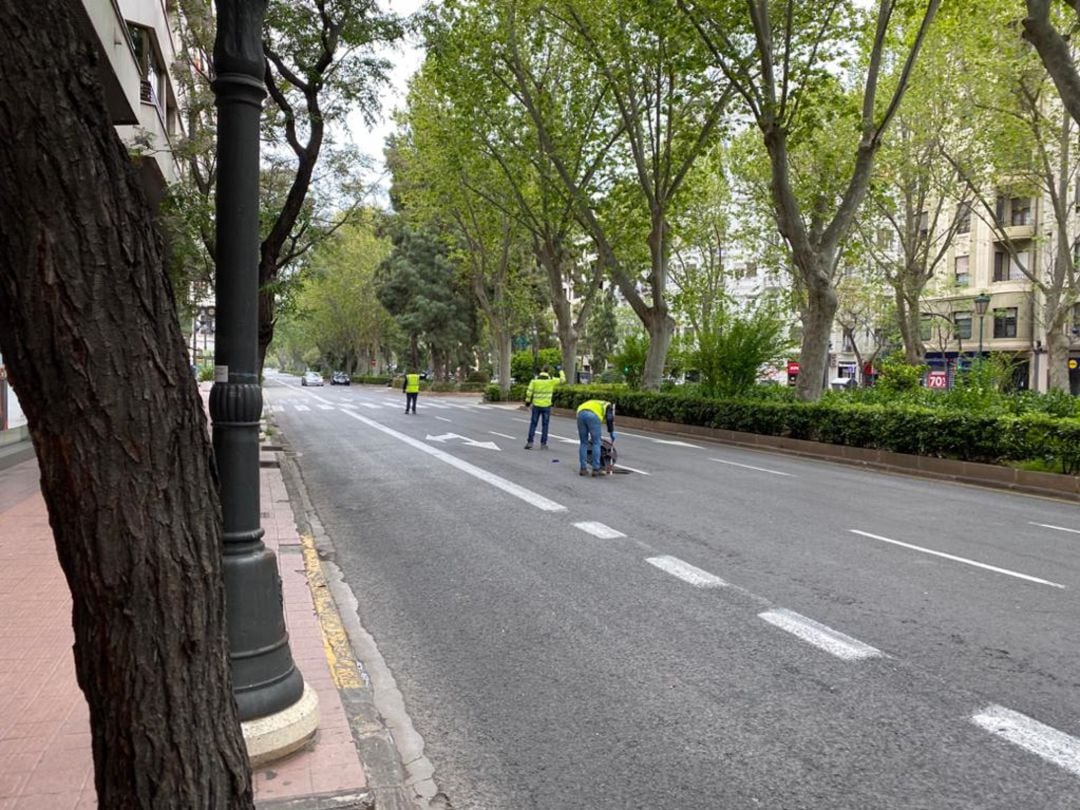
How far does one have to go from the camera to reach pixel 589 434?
13.0m

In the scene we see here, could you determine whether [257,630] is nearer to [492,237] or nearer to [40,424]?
[40,424]

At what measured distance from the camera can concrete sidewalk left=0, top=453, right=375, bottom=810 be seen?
3133 mm

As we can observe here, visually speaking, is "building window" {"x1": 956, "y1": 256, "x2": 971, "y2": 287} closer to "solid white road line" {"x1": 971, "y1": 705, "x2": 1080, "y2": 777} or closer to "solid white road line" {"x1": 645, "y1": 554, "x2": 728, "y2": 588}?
"solid white road line" {"x1": 645, "y1": 554, "x2": 728, "y2": 588}

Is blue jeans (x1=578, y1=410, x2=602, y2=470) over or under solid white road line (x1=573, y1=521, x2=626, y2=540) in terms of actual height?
over

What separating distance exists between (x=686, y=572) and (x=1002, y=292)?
4330 centimetres

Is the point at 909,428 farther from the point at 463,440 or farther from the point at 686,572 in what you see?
the point at 686,572

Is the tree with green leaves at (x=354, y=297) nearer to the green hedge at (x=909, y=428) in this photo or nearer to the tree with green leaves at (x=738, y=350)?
the tree with green leaves at (x=738, y=350)

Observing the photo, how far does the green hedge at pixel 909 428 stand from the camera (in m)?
13.6

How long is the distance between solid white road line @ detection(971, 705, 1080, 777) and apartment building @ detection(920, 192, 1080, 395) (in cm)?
3845

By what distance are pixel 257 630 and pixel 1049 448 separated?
551 inches

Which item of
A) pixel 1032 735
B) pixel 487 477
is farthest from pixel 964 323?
pixel 1032 735

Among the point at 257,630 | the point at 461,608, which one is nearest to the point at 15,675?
the point at 257,630

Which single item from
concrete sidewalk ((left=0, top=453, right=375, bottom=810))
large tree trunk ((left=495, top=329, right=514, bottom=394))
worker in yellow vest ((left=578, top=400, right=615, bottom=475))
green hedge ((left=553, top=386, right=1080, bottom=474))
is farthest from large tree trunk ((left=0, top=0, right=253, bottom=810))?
large tree trunk ((left=495, top=329, right=514, bottom=394))

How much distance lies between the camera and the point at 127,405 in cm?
181
